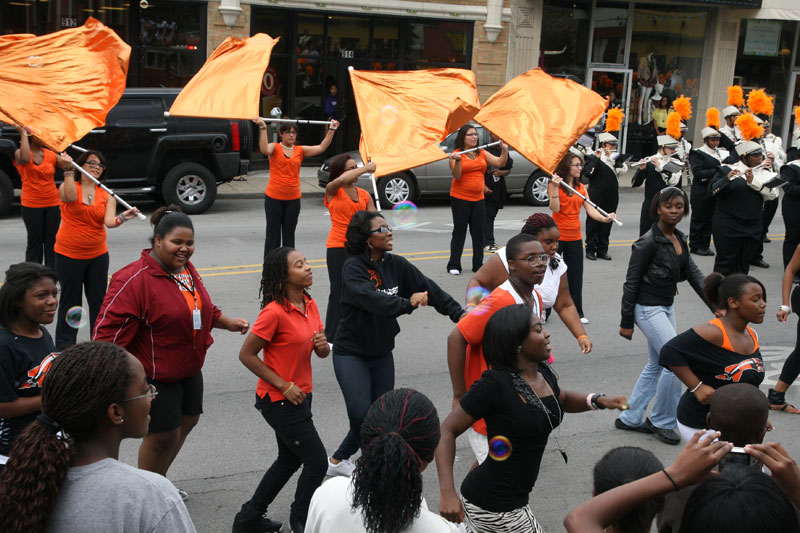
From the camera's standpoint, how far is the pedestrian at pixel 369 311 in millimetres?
5164

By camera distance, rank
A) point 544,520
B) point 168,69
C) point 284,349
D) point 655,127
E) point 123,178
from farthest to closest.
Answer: point 655,127 → point 168,69 → point 123,178 → point 544,520 → point 284,349

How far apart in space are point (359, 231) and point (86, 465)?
9.96 ft

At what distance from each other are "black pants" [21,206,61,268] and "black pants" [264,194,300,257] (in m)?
2.50

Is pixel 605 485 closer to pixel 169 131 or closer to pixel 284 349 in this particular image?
pixel 284 349

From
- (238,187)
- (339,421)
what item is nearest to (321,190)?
(238,187)

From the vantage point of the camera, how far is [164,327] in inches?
186

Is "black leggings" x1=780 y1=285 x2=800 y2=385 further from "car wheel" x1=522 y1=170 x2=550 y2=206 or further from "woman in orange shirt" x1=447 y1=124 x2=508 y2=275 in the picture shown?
"car wheel" x1=522 y1=170 x2=550 y2=206

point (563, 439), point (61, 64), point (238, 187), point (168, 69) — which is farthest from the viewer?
point (168, 69)

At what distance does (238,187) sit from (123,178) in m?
4.17

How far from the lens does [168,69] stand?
1970 centimetres

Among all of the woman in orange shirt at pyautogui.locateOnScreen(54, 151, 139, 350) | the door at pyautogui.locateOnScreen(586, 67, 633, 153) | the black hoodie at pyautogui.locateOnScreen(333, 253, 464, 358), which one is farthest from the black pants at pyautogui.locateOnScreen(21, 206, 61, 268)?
the door at pyautogui.locateOnScreen(586, 67, 633, 153)

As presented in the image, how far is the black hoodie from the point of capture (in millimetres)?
5148

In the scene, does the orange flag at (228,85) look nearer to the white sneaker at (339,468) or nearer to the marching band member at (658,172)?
the white sneaker at (339,468)

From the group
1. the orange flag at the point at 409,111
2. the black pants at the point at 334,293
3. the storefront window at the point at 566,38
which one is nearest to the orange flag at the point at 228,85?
the orange flag at the point at 409,111
